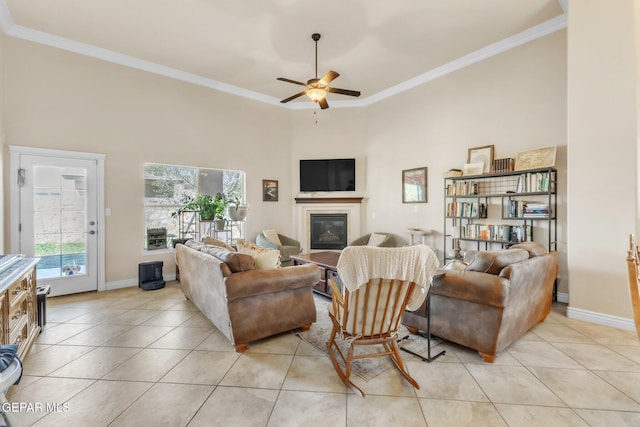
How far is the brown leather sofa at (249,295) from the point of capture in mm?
2604

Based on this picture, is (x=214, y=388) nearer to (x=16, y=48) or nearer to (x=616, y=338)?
(x=616, y=338)

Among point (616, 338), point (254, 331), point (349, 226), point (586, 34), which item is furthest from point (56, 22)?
point (616, 338)

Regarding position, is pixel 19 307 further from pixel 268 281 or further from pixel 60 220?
pixel 60 220

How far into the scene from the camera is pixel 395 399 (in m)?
1.99

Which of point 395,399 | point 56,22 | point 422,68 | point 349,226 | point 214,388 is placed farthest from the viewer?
point 349,226

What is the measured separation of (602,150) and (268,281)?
3.73 meters

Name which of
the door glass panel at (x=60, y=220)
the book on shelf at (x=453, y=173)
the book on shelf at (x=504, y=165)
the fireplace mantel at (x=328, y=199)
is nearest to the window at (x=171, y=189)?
the door glass panel at (x=60, y=220)

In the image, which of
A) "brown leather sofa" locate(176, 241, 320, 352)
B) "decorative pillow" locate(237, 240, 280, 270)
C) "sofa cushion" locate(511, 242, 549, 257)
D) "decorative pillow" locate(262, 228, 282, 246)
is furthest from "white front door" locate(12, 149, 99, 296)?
"sofa cushion" locate(511, 242, 549, 257)

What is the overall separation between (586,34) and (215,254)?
4.62 metres

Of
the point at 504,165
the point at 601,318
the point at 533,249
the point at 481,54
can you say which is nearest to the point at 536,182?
the point at 504,165

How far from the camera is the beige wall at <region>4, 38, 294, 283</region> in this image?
4.05 m

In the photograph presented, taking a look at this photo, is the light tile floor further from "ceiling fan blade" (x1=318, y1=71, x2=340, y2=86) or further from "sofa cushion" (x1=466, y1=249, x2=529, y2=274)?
"ceiling fan blade" (x1=318, y1=71, x2=340, y2=86)

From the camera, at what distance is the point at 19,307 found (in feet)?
8.15

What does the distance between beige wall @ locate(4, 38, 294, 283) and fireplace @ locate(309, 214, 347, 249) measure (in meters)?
1.09
